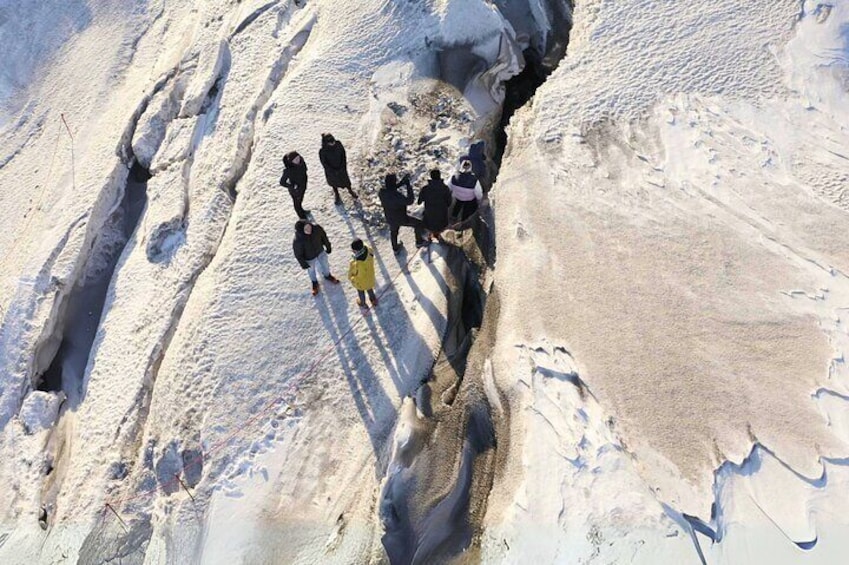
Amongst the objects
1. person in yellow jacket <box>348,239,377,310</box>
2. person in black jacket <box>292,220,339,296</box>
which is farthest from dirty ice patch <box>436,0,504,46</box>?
person in yellow jacket <box>348,239,377,310</box>

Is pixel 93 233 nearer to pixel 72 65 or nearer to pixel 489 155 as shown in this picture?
pixel 72 65

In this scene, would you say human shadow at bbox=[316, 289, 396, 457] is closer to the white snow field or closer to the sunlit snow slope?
the white snow field

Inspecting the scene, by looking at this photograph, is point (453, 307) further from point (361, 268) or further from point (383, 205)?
point (383, 205)

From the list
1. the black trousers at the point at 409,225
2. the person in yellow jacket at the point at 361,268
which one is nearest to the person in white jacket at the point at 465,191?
the black trousers at the point at 409,225

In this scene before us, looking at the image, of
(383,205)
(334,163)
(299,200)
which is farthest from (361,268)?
(334,163)

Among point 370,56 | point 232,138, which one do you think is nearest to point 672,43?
point 370,56

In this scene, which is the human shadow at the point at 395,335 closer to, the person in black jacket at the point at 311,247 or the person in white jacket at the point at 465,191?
the person in black jacket at the point at 311,247
